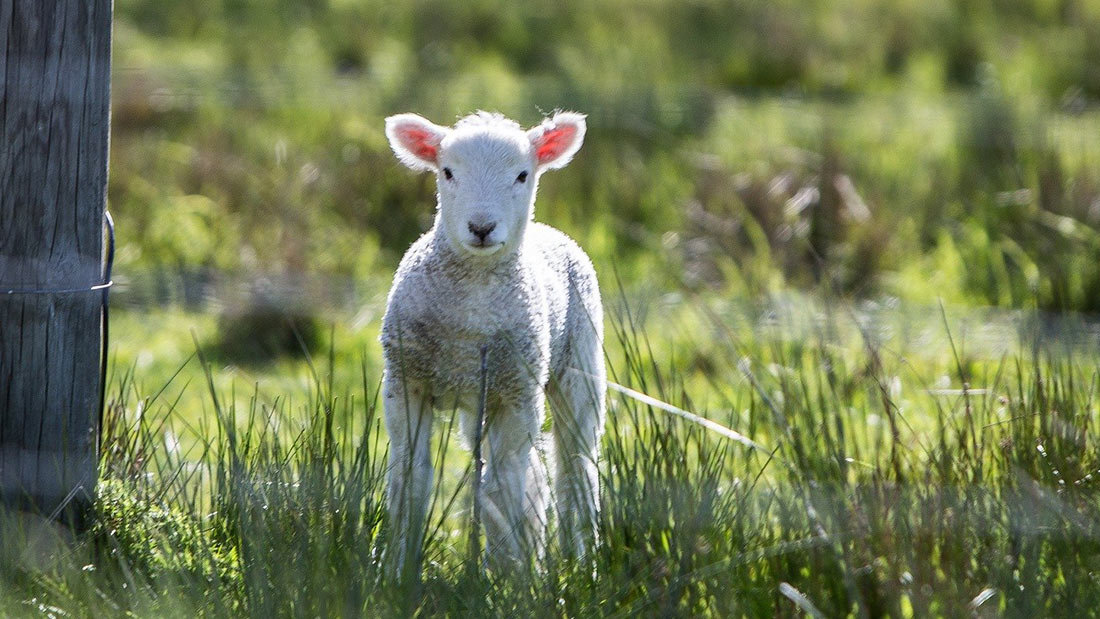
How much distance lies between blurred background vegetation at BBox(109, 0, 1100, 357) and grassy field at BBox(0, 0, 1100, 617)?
0.03 m

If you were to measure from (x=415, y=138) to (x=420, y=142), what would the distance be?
2 centimetres

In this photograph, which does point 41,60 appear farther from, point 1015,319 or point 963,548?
point 1015,319

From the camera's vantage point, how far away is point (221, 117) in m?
9.66

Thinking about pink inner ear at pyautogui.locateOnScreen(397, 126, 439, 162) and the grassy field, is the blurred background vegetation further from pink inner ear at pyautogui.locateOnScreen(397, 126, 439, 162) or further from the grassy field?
pink inner ear at pyautogui.locateOnScreen(397, 126, 439, 162)

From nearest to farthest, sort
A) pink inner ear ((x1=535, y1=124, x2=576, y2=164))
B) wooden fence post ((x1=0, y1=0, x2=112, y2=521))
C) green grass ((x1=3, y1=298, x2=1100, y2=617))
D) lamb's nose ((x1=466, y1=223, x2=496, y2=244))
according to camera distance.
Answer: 1. green grass ((x1=3, y1=298, x2=1100, y2=617))
2. wooden fence post ((x1=0, y1=0, x2=112, y2=521))
3. lamb's nose ((x1=466, y1=223, x2=496, y2=244))
4. pink inner ear ((x1=535, y1=124, x2=576, y2=164))

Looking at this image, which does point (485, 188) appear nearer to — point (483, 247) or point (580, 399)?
point (483, 247)

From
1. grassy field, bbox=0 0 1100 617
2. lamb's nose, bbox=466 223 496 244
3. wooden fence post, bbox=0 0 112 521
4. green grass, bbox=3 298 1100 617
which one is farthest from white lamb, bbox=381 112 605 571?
wooden fence post, bbox=0 0 112 521

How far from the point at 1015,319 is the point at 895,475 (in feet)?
5.53

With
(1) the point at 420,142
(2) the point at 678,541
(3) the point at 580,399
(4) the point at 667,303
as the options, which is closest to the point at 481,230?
(1) the point at 420,142

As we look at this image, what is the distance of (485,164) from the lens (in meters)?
3.65

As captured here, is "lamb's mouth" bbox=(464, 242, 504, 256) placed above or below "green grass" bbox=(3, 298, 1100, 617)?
above

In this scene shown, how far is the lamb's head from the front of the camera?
352cm

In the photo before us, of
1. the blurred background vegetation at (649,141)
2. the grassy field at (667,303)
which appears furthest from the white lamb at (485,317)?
the blurred background vegetation at (649,141)

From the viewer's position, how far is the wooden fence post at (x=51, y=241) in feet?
10.4
